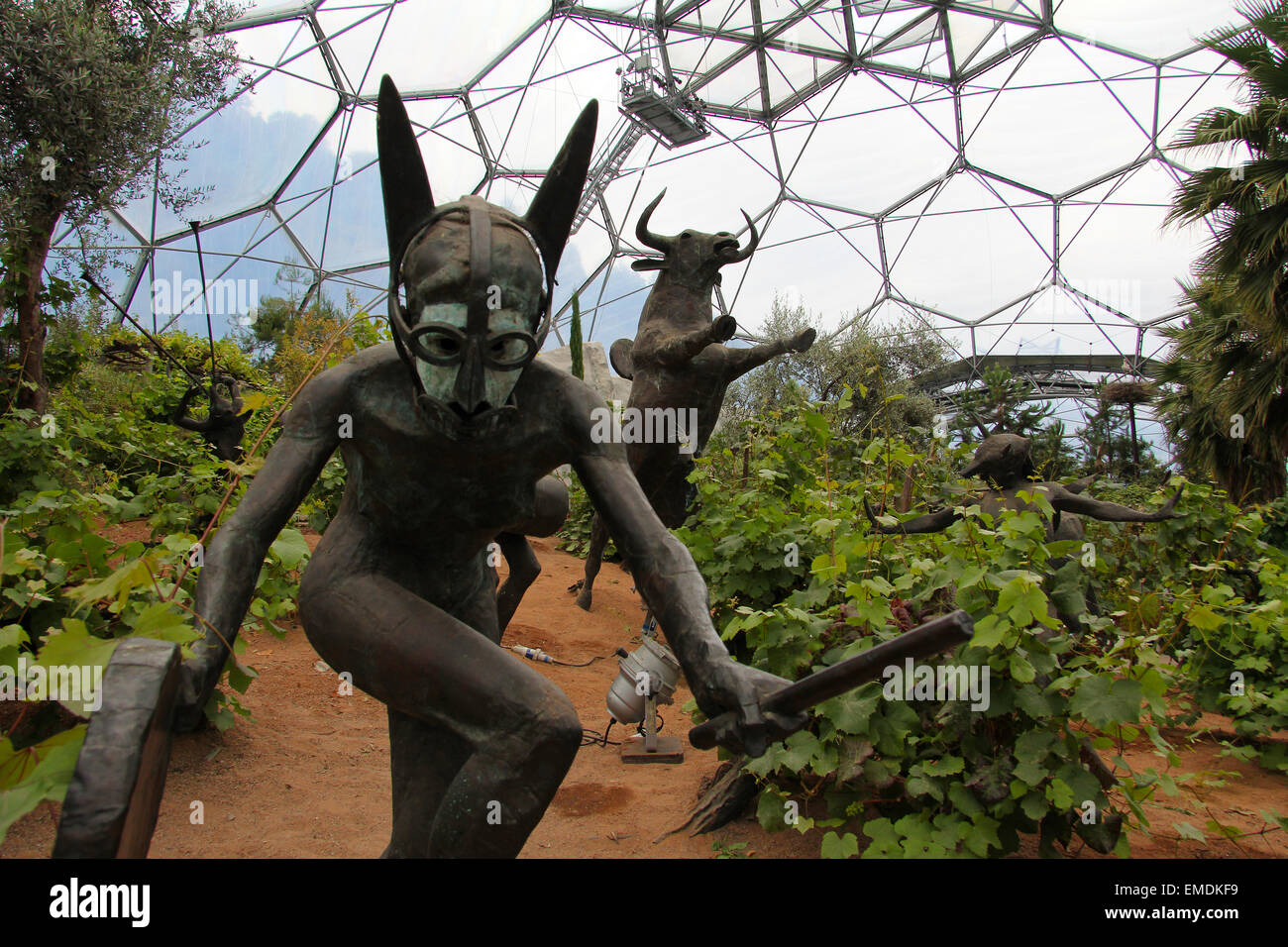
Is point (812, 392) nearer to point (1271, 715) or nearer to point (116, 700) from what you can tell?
point (1271, 715)

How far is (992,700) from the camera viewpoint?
3.54 m

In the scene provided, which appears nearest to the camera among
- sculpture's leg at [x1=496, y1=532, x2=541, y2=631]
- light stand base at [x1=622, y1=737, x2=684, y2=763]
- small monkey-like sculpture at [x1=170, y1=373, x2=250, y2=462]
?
sculpture's leg at [x1=496, y1=532, x2=541, y2=631]

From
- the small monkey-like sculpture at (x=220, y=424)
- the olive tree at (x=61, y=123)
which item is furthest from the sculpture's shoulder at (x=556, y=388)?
the small monkey-like sculpture at (x=220, y=424)

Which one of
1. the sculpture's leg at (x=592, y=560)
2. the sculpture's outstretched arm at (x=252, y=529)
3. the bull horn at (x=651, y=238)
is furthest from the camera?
the sculpture's leg at (x=592, y=560)

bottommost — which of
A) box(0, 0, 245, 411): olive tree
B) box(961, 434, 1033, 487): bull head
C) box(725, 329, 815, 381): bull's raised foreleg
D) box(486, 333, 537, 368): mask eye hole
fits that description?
box(486, 333, 537, 368): mask eye hole

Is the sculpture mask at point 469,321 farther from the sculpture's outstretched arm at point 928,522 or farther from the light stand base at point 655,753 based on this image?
the light stand base at point 655,753

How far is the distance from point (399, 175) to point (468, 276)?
44cm

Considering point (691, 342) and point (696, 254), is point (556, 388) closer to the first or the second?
point (691, 342)

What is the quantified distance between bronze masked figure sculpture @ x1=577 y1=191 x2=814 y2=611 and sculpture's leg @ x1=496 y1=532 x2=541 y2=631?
9.80 ft

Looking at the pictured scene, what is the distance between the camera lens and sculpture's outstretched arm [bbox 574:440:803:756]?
6.55 feet

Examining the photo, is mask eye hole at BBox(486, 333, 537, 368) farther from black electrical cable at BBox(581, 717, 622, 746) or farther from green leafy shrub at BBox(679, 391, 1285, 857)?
black electrical cable at BBox(581, 717, 622, 746)

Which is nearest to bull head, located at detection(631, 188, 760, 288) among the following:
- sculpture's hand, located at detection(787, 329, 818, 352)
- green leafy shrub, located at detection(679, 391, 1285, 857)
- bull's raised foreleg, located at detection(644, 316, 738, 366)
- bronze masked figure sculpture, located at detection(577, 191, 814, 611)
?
bronze masked figure sculpture, located at detection(577, 191, 814, 611)

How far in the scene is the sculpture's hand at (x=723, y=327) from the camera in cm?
604

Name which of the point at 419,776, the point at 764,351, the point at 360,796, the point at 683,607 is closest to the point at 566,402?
the point at 683,607
